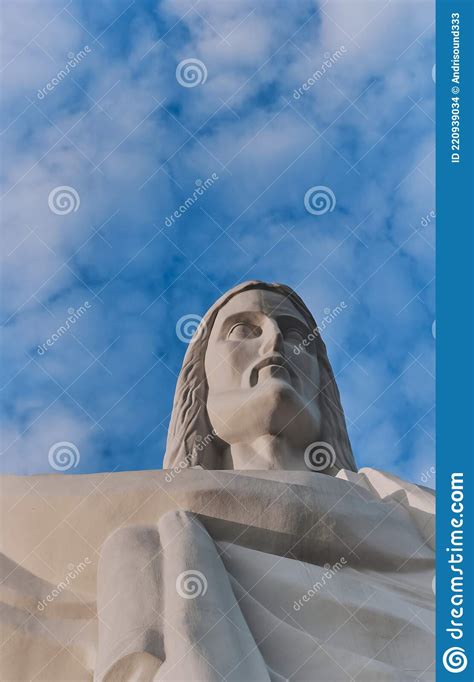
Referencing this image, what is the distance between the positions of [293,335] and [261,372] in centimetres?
96

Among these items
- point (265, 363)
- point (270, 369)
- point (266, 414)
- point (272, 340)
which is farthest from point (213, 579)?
point (272, 340)

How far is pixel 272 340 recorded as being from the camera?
1134cm

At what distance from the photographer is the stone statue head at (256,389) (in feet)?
35.5

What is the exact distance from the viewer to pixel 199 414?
458 inches

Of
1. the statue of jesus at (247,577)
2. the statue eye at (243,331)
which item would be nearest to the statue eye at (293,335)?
the statue eye at (243,331)

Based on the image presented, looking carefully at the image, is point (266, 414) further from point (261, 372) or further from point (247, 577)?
point (247, 577)

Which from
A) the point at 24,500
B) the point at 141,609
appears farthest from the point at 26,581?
the point at 141,609

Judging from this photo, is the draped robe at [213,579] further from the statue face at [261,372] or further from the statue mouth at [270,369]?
the statue mouth at [270,369]

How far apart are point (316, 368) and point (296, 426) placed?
114 cm

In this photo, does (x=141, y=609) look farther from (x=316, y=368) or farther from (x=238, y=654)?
(x=316, y=368)

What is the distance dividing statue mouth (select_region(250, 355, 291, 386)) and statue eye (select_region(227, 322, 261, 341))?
1.97ft

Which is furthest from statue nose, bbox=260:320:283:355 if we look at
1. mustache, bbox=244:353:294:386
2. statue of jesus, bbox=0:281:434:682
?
statue of jesus, bbox=0:281:434:682

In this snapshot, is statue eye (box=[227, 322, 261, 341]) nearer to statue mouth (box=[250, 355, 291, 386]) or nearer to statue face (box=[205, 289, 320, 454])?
statue face (box=[205, 289, 320, 454])
